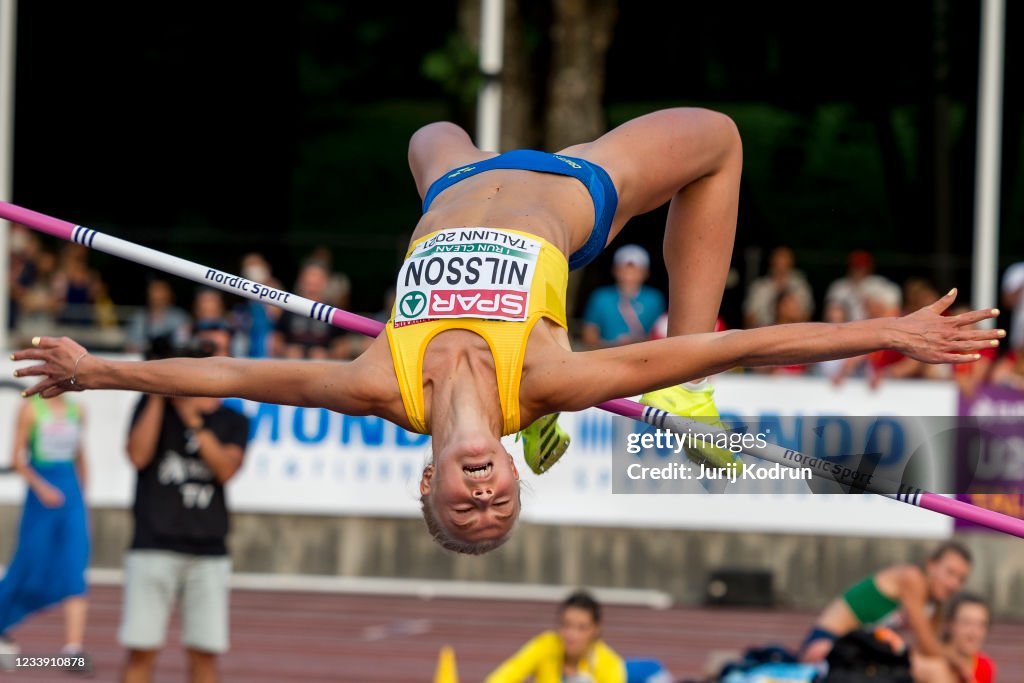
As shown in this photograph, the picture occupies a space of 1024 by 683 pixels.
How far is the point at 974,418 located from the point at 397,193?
1645 centimetres

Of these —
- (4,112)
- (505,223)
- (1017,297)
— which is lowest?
(505,223)

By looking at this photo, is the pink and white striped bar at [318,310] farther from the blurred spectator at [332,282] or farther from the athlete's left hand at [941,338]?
the blurred spectator at [332,282]

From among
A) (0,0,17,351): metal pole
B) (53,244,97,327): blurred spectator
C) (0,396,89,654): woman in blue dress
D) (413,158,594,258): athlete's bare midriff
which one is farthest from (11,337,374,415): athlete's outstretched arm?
(53,244,97,327): blurred spectator

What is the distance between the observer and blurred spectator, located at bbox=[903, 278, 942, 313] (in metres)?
12.9

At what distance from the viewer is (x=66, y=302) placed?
14.5 meters

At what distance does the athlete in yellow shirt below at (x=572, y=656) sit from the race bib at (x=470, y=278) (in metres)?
3.09

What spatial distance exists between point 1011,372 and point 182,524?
19.4 feet

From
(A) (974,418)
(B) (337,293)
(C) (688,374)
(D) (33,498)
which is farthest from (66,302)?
(C) (688,374)

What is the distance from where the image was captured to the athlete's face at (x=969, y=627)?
8.53 meters

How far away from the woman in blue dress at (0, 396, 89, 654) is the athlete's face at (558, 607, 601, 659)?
2782 mm

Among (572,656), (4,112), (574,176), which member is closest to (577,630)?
(572,656)

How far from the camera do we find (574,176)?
6055 mm

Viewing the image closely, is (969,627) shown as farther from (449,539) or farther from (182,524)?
(449,539)

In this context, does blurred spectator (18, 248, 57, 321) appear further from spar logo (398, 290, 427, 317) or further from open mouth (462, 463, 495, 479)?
open mouth (462, 463, 495, 479)
